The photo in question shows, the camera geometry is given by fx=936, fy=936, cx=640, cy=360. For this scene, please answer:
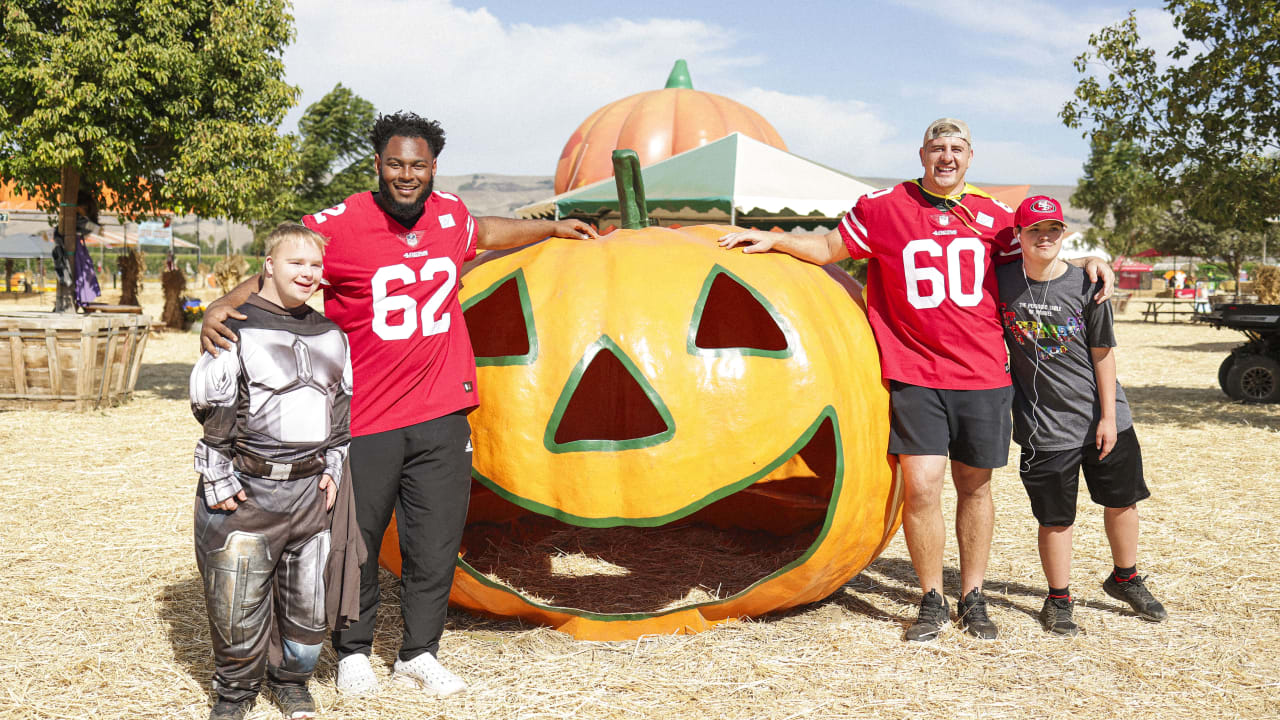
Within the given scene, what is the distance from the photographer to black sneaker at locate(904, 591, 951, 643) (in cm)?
376

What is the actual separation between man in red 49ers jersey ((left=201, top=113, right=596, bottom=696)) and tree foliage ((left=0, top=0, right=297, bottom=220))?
8.45 metres

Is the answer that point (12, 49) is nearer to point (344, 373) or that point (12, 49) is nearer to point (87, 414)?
point (87, 414)

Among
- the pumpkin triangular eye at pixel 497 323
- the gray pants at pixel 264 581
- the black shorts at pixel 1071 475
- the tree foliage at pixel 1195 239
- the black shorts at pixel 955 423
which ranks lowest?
the gray pants at pixel 264 581

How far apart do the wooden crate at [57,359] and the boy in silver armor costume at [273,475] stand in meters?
7.80

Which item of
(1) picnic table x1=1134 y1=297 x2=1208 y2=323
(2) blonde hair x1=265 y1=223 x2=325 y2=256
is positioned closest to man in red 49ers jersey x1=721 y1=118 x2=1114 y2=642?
(2) blonde hair x1=265 y1=223 x2=325 y2=256

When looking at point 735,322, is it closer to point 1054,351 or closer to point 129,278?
point 1054,351

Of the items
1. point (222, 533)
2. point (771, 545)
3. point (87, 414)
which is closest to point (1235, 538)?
point (771, 545)

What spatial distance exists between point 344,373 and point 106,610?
2.05 m

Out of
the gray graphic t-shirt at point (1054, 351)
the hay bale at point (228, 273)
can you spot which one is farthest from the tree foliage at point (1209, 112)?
the hay bale at point (228, 273)

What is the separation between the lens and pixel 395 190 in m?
3.25

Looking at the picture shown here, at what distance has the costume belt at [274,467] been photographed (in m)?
2.93

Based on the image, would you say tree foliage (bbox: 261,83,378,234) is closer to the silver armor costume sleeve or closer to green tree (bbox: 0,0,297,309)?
green tree (bbox: 0,0,297,309)

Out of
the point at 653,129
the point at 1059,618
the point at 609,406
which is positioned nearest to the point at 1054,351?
the point at 1059,618

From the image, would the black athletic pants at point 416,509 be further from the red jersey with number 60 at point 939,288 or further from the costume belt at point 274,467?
the red jersey with number 60 at point 939,288
